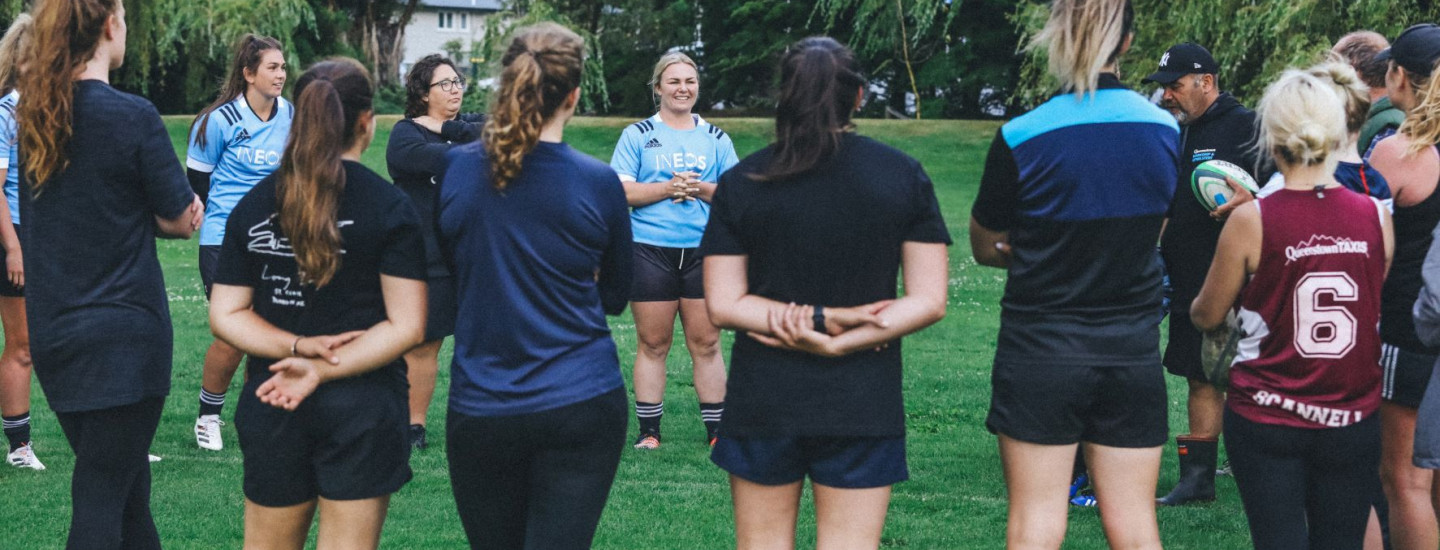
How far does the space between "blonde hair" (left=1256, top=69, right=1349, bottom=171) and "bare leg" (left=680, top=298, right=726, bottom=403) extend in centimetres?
372

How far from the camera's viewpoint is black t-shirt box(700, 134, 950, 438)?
347cm

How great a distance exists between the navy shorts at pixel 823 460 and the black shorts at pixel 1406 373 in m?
1.82

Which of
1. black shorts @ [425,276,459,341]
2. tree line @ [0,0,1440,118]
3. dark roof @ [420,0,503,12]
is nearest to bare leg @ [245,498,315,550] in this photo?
black shorts @ [425,276,459,341]

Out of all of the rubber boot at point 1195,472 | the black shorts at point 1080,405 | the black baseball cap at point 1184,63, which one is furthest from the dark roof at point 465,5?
the black shorts at point 1080,405

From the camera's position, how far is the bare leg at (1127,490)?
3.90 metres

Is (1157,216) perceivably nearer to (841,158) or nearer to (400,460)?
(841,158)

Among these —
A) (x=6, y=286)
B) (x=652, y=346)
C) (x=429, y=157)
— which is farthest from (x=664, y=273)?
(x=6, y=286)

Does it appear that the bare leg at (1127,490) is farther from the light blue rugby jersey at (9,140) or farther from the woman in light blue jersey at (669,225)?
the light blue rugby jersey at (9,140)

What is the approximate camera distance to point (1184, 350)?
6215 mm

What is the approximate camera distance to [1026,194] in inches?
148

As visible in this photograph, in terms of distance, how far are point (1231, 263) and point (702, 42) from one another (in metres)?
48.1

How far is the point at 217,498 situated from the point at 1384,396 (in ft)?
15.7

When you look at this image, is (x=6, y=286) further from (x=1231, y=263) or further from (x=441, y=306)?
(x=1231, y=263)

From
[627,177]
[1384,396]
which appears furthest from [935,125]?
[1384,396]
